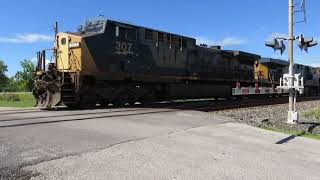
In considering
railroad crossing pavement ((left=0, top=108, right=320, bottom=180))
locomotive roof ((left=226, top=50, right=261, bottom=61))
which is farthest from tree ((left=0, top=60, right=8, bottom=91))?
railroad crossing pavement ((left=0, top=108, right=320, bottom=180))

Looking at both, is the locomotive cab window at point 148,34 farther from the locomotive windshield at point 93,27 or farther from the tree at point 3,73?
the tree at point 3,73

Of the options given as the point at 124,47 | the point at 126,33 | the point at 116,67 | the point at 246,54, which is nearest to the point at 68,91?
the point at 116,67

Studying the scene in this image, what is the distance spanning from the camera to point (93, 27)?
57.7ft

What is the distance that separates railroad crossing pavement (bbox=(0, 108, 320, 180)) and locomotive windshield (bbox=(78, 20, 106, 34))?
282 inches

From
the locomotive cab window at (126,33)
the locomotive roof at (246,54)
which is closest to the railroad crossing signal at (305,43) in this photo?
the locomotive cab window at (126,33)

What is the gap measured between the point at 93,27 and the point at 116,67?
2.04 m

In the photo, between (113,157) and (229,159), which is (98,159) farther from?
(229,159)

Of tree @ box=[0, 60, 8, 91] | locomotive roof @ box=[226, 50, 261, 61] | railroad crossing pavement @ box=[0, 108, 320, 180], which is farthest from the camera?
tree @ box=[0, 60, 8, 91]

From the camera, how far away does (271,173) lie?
20.8 ft

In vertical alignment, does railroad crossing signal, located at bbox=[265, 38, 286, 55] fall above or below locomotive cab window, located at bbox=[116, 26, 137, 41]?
below

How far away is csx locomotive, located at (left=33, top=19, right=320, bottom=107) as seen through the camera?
1634cm

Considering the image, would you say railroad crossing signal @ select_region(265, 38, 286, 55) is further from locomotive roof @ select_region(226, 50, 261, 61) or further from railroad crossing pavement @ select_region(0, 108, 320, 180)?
locomotive roof @ select_region(226, 50, 261, 61)

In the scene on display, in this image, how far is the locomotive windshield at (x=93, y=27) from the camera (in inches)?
675

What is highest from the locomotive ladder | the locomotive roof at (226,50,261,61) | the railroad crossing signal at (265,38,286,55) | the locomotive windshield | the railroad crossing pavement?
Answer: the locomotive windshield
